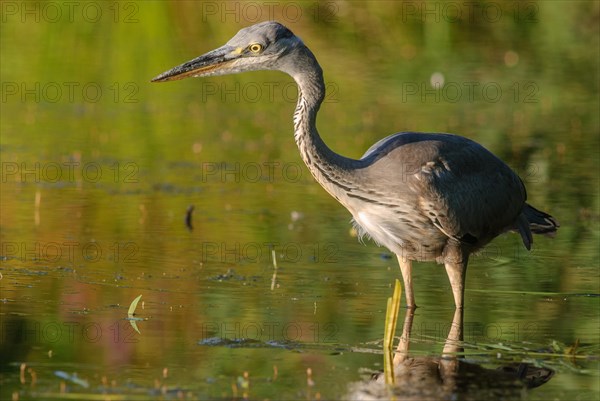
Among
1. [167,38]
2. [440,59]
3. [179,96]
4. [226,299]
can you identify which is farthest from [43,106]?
[226,299]

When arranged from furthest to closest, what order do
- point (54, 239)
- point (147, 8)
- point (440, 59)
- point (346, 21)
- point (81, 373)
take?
1. point (346, 21)
2. point (147, 8)
3. point (440, 59)
4. point (54, 239)
5. point (81, 373)

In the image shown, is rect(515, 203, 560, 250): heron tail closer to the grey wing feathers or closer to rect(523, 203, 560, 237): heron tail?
rect(523, 203, 560, 237): heron tail

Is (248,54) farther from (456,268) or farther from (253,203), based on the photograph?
(253,203)

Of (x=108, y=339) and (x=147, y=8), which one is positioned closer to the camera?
(x=108, y=339)

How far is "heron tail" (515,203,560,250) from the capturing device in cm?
920

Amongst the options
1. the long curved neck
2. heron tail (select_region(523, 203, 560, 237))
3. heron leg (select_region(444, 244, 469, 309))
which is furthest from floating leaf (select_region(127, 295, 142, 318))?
heron tail (select_region(523, 203, 560, 237))

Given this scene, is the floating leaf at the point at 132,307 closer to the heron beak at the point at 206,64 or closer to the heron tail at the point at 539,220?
the heron beak at the point at 206,64

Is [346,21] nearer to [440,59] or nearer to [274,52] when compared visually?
[440,59]

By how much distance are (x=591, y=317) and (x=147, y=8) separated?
50.6 ft

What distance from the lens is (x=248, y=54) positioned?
824cm

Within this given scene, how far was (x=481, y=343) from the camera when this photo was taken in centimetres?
765

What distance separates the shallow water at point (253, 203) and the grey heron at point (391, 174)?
524 millimetres

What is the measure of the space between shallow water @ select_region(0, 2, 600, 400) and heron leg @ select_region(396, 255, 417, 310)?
0.12 metres

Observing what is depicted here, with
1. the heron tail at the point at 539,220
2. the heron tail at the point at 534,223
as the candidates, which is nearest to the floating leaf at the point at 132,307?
the heron tail at the point at 534,223
